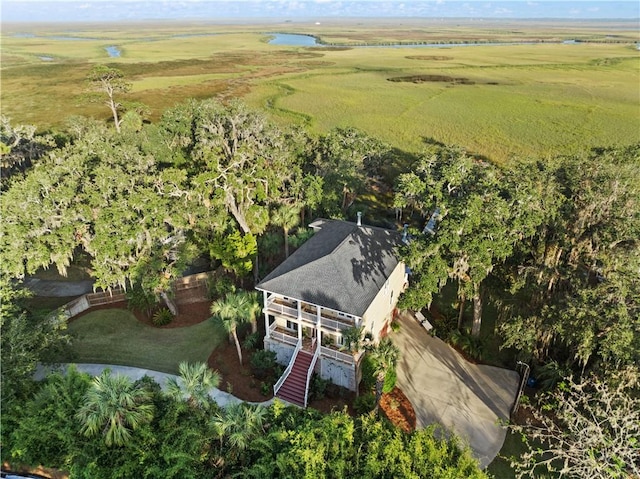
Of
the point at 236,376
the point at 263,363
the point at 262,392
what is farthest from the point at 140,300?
the point at 262,392

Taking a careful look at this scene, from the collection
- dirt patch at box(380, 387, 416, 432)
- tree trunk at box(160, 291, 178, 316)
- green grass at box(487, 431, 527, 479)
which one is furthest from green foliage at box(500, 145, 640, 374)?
tree trunk at box(160, 291, 178, 316)

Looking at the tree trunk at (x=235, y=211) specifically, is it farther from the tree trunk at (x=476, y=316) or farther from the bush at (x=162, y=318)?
the tree trunk at (x=476, y=316)

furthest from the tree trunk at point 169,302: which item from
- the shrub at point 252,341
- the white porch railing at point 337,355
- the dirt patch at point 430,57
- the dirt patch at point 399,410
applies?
the dirt patch at point 430,57

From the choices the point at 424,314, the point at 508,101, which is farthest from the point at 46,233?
the point at 508,101

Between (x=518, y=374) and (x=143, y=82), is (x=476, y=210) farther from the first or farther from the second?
(x=143, y=82)

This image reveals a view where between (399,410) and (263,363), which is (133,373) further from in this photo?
(399,410)
